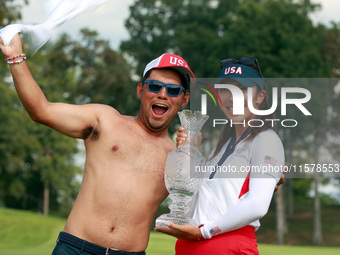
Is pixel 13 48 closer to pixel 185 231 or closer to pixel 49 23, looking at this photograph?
pixel 49 23

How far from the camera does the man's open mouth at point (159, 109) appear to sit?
15.1ft

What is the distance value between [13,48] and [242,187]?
6.17 feet

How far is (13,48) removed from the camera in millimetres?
4008

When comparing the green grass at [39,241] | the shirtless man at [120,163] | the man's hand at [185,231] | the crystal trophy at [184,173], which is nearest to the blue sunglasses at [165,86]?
the shirtless man at [120,163]

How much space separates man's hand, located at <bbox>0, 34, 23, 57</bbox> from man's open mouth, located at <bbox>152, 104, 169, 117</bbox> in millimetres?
1182

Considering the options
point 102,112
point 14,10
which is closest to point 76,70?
point 14,10

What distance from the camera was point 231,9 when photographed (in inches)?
1554

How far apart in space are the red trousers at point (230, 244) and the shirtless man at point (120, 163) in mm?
725

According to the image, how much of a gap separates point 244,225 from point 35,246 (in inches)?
715

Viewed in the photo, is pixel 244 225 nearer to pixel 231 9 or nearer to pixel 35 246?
pixel 35 246

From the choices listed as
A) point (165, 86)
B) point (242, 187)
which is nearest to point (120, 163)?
point (165, 86)

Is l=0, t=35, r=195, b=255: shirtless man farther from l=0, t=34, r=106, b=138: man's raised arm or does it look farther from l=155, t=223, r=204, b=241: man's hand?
l=155, t=223, r=204, b=241: man's hand

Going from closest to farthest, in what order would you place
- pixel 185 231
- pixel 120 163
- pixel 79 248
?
pixel 185 231 < pixel 79 248 < pixel 120 163

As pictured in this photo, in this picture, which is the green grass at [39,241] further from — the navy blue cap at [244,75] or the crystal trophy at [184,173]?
the navy blue cap at [244,75]
